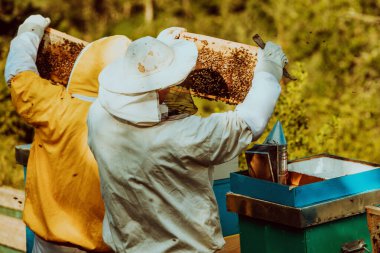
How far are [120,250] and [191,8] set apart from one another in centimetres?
852

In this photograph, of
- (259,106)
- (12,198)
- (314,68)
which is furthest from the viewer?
(314,68)

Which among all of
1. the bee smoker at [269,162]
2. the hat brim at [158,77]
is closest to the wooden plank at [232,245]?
the bee smoker at [269,162]

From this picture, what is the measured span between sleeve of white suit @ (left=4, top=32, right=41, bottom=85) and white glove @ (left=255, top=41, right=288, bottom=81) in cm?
122

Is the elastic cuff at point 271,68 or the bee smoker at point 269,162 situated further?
the bee smoker at point 269,162

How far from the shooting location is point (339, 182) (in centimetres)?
275

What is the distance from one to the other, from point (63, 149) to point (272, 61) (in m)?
1.15

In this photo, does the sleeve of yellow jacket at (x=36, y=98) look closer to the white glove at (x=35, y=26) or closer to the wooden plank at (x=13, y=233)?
the white glove at (x=35, y=26)

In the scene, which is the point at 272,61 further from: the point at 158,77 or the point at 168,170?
the point at 168,170

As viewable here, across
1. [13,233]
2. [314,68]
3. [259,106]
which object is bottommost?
[13,233]

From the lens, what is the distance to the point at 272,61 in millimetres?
2553

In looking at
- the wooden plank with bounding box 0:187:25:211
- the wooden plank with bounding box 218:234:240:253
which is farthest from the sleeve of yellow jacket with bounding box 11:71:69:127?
the wooden plank with bounding box 0:187:25:211

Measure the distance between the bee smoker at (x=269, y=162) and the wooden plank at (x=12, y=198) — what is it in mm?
2221

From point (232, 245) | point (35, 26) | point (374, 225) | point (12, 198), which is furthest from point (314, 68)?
point (374, 225)

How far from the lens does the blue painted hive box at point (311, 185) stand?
267 centimetres
